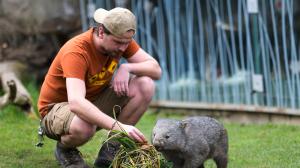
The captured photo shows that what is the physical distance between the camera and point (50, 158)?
18.2ft

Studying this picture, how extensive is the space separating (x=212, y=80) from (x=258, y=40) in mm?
885

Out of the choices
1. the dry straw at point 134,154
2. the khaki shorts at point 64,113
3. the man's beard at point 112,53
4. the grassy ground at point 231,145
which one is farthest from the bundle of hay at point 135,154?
the grassy ground at point 231,145

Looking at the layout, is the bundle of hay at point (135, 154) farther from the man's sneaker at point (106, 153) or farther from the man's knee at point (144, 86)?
the man's knee at point (144, 86)

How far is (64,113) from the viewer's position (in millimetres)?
4742

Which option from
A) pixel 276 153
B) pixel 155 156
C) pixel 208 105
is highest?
pixel 155 156

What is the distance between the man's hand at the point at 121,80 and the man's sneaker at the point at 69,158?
1.81 feet

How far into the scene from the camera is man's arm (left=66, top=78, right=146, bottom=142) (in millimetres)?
4246

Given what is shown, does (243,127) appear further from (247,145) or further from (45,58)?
(45,58)

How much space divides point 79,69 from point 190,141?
89 cm

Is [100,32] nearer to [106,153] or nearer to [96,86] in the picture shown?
[96,86]

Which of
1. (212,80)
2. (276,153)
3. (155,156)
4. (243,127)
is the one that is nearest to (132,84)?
(155,156)

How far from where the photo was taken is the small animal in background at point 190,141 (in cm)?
438

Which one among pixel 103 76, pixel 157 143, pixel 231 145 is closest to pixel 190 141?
pixel 157 143

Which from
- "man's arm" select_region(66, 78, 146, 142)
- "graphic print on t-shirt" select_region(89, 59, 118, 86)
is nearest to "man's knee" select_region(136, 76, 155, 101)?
"graphic print on t-shirt" select_region(89, 59, 118, 86)
